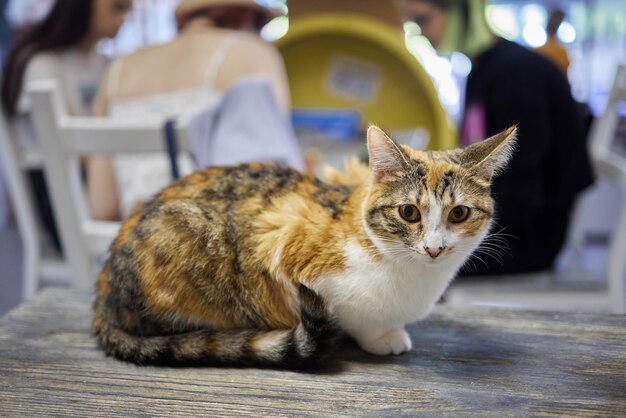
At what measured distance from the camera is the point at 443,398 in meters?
0.86

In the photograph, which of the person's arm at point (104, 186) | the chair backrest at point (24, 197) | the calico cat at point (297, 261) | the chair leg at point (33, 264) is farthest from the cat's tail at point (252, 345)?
the chair leg at point (33, 264)

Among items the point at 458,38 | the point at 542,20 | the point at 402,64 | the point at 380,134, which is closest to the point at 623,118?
the point at 542,20

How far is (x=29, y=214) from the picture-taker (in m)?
2.12

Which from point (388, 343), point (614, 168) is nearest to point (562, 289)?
point (614, 168)

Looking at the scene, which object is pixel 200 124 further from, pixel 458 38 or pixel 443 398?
pixel 458 38

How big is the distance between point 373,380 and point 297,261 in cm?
20

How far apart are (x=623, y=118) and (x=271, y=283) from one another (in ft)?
11.0

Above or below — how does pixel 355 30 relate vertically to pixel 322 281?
below

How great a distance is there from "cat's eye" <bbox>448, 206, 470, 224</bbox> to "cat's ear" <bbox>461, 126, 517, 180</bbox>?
0.06 meters

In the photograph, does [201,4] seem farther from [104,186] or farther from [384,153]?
[384,153]

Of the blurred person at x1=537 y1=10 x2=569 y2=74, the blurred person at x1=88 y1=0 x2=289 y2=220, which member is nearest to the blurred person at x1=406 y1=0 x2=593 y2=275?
the blurred person at x1=88 y1=0 x2=289 y2=220

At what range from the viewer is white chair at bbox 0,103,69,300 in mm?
2041

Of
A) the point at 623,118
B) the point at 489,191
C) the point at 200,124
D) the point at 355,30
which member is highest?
the point at 489,191

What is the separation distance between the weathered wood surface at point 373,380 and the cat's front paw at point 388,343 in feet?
0.05
